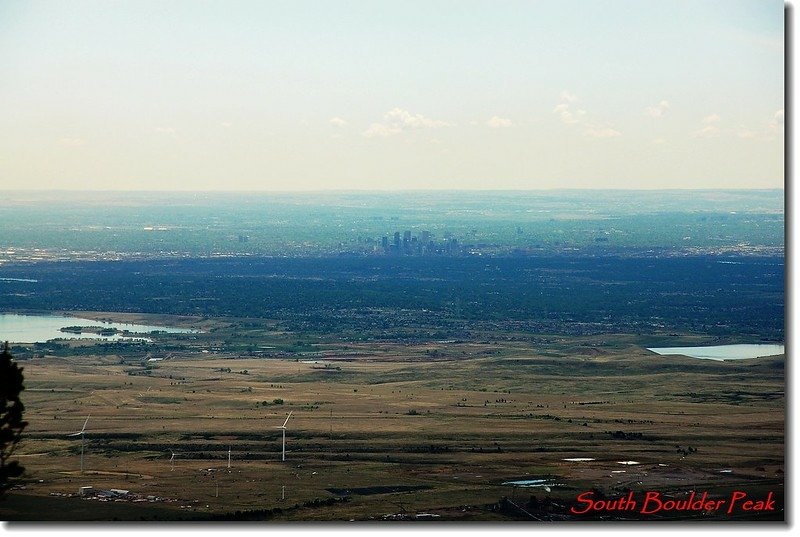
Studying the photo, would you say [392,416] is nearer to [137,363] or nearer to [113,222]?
[137,363]

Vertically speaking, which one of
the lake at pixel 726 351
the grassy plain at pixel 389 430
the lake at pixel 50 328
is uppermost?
the grassy plain at pixel 389 430

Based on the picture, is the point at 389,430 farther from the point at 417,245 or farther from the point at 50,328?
the point at 417,245

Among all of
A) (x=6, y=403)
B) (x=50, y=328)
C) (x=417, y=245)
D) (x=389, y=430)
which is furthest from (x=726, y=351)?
(x=417, y=245)

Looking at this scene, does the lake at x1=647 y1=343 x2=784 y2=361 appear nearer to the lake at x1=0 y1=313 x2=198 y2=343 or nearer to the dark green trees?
the lake at x1=0 y1=313 x2=198 y2=343

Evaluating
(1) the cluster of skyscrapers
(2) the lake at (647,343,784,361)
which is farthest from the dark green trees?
(1) the cluster of skyscrapers

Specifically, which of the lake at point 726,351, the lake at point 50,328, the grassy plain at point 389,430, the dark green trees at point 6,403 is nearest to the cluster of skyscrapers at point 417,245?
the lake at point 50,328

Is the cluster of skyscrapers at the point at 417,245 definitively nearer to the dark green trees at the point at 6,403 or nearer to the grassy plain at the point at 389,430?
the grassy plain at the point at 389,430

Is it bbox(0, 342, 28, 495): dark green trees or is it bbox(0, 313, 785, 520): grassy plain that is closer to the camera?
bbox(0, 342, 28, 495): dark green trees

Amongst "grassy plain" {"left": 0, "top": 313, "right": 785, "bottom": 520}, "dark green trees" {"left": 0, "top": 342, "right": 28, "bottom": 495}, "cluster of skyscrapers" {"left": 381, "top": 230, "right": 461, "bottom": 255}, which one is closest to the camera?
"dark green trees" {"left": 0, "top": 342, "right": 28, "bottom": 495}
